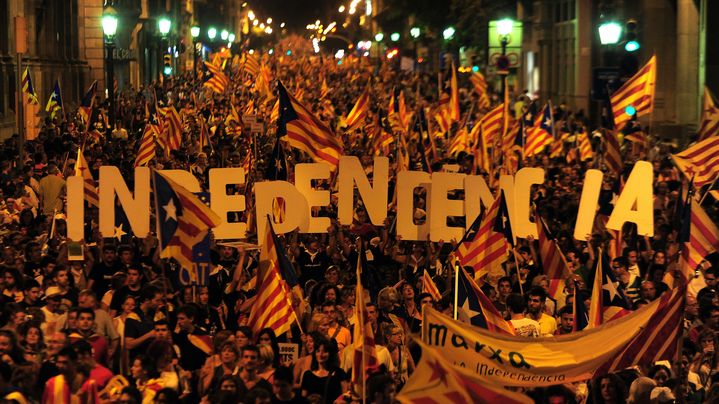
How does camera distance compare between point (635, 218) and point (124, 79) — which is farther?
point (124, 79)

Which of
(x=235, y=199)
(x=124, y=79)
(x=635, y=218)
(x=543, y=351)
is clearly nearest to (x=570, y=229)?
(x=635, y=218)

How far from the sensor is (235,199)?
15.5m

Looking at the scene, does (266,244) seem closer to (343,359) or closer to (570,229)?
(343,359)

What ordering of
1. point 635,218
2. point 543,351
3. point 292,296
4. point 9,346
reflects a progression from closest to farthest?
point 543,351
point 9,346
point 292,296
point 635,218

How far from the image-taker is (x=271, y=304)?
12250 mm

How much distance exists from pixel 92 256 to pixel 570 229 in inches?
246

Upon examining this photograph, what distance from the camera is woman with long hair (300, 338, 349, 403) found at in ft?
33.6

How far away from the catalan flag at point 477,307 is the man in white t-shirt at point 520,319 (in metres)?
0.25

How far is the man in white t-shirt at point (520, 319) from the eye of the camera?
11.8m

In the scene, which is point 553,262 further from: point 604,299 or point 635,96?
point 635,96

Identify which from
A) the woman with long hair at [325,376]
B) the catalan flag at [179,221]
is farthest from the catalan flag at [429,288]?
the woman with long hair at [325,376]

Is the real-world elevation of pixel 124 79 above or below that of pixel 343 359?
above

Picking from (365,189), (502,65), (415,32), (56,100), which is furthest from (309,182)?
(415,32)

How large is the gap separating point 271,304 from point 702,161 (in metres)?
7.54
